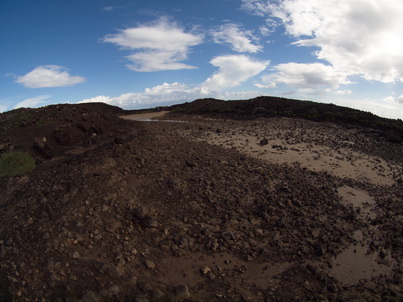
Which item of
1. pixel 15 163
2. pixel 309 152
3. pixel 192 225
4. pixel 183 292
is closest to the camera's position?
pixel 183 292

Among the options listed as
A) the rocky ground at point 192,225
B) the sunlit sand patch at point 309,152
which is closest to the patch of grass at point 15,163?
the rocky ground at point 192,225

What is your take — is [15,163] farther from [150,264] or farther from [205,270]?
[205,270]

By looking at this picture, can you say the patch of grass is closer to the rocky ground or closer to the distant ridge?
the rocky ground

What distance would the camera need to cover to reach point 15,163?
30.5ft

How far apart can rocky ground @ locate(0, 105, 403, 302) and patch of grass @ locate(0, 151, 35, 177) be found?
340 millimetres

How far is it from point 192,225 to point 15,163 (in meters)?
6.48

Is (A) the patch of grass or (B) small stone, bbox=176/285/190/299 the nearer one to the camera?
(B) small stone, bbox=176/285/190/299

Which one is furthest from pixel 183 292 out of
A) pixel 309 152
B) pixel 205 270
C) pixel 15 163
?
pixel 309 152

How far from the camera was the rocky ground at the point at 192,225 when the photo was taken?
523cm

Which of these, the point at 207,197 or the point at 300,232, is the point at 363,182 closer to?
the point at 300,232

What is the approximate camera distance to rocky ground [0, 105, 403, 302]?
17.1 feet

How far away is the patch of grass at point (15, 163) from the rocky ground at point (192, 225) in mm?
340

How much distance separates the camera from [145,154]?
9570mm

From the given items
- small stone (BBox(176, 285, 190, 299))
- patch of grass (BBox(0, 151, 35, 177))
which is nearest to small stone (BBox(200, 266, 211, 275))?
small stone (BBox(176, 285, 190, 299))
